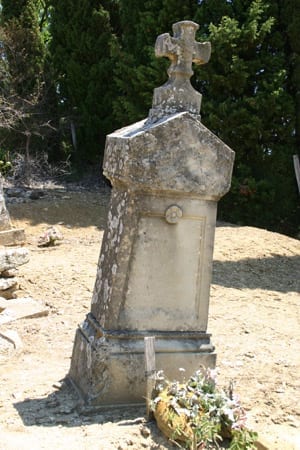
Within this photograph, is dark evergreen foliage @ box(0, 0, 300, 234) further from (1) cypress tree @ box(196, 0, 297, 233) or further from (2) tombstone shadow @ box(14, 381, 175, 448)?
(2) tombstone shadow @ box(14, 381, 175, 448)

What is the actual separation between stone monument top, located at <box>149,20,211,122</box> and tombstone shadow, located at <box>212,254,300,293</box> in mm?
4359

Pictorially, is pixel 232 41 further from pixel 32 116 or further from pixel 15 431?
pixel 15 431

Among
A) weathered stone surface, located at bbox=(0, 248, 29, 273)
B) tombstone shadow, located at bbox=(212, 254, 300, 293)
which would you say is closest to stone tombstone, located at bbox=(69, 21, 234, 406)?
weathered stone surface, located at bbox=(0, 248, 29, 273)

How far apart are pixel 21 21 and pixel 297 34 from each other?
7.37 m

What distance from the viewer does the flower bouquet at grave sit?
2947 millimetres

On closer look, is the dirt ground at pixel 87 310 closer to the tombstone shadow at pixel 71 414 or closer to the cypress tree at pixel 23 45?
the tombstone shadow at pixel 71 414

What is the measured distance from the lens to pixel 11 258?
264 inches

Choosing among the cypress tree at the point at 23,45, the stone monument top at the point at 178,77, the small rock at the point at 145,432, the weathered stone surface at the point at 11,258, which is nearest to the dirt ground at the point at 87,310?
the small rock at the point at 145,432

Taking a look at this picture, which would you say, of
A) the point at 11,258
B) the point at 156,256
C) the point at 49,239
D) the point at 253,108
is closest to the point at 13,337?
the point at 11,258

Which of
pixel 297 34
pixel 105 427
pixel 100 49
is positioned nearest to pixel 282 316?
pixel 105 427

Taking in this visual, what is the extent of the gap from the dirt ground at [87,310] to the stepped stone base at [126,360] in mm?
111

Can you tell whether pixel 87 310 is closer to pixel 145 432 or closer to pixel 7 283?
pixel 7 283

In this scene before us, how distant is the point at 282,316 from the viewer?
21.1ft

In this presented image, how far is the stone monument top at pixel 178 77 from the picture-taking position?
12.2 feet
